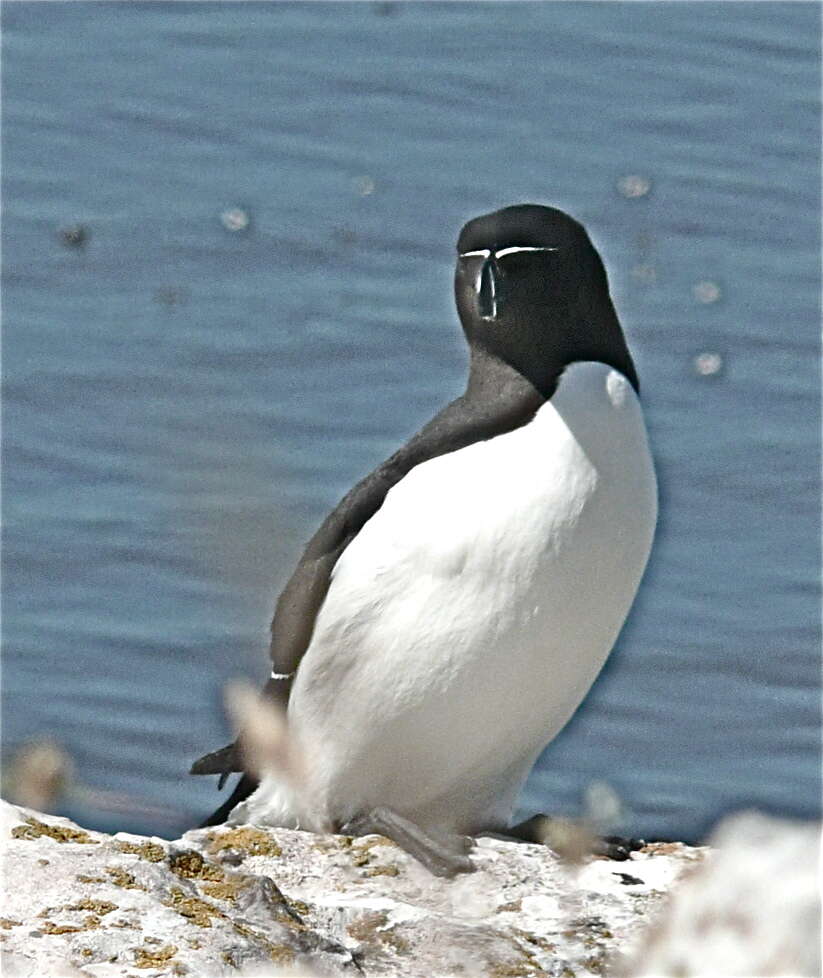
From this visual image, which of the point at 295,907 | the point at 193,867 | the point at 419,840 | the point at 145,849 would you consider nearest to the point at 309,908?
the point at 295,907

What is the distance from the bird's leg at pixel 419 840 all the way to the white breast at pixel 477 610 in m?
0.11

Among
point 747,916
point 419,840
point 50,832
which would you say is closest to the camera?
point 747,916

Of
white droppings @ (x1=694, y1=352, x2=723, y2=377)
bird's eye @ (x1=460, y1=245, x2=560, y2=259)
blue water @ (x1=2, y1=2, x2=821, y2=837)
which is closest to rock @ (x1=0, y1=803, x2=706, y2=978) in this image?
bird's eye @ (x1=460, y1=245, x2=560, y2=259)

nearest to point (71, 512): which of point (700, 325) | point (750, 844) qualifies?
point (700, 325)

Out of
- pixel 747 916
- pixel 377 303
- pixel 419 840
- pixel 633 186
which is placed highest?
pixel 633 186

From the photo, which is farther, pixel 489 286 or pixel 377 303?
pixel 377 303

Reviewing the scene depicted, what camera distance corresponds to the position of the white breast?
564 cm

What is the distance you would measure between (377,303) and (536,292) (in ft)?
19.3

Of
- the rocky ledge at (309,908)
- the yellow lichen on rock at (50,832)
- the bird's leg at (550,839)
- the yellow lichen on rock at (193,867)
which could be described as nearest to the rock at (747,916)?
the rocky ledge at (309,908)

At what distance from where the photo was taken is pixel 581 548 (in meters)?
5.64

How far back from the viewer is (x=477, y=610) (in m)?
5.69

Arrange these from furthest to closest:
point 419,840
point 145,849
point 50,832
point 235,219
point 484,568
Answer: point 235,219 → point 484,568 → point 419,840 → point 50,832 → point 145,849

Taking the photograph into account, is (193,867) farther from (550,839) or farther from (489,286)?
(489,286)

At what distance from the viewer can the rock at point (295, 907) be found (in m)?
3.99
